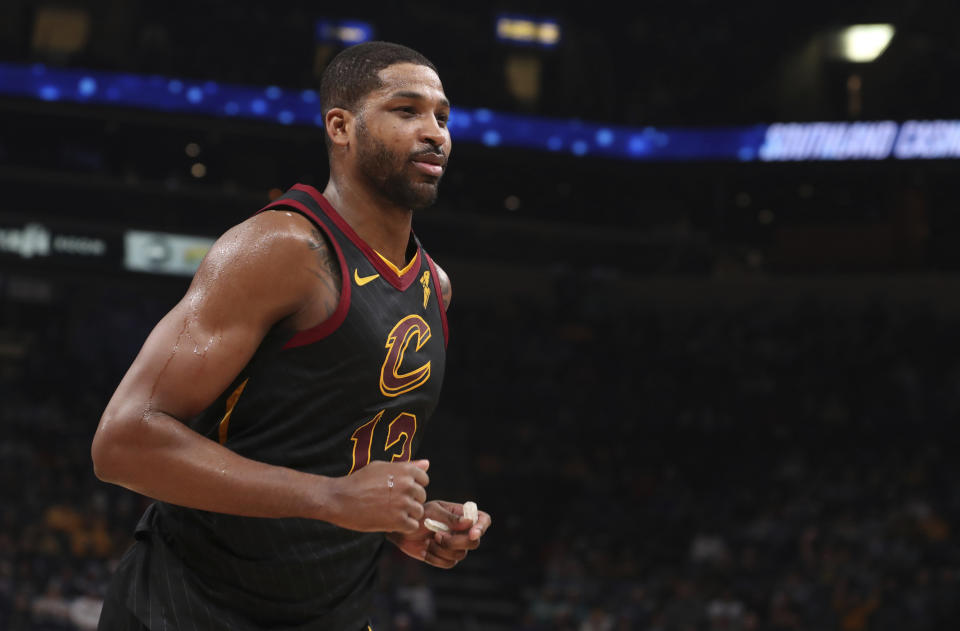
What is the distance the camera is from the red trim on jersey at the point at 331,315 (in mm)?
2424

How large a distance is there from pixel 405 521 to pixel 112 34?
62.9 feet

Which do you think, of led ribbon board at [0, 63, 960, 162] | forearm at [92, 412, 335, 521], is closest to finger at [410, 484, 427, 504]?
forearm at [92, 412, 335, 521]

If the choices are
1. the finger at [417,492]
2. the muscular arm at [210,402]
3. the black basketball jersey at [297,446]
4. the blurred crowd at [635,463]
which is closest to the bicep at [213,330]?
the muscular arm at [210,402]

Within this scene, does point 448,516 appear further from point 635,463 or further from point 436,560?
point 635,463

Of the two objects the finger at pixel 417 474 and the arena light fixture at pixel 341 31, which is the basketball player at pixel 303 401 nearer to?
Result: the finger at pixel 417 474

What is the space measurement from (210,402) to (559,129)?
701 inches

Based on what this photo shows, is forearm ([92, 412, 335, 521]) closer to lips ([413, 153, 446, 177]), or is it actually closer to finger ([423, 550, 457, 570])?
finger ([423, 550, 457, 570])

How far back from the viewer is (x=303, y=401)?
2.46m

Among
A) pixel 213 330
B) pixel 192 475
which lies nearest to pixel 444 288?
pixel 213 330

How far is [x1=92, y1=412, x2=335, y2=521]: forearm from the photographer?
2195 millimetres

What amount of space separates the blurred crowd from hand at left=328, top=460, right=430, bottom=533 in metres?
10.7

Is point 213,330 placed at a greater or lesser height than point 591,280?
lesser

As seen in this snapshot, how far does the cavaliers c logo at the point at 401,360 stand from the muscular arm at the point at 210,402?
0.87 ft

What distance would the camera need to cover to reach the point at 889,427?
51.2 ft
